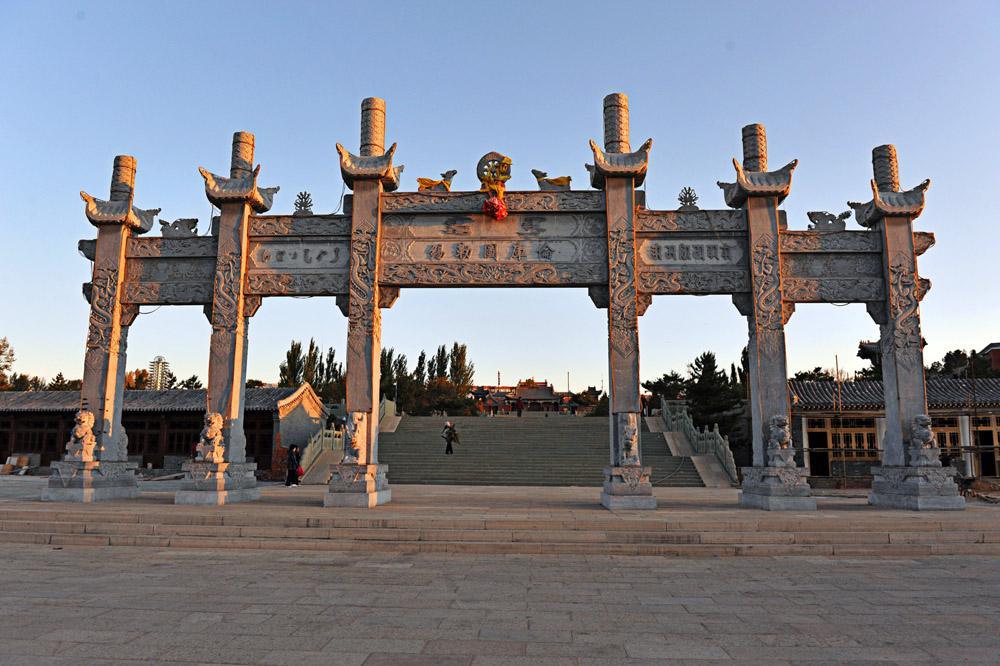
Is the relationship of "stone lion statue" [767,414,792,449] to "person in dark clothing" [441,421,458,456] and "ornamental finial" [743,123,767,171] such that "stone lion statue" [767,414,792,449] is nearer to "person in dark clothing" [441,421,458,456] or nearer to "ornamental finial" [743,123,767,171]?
"ornamental finial" [743,123,767,171]

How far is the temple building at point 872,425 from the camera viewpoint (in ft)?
76.2

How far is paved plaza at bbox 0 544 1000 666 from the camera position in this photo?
4418mm

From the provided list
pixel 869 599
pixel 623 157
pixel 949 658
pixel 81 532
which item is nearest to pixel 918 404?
pixel 623 157

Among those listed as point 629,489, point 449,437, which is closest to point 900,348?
point 629,489

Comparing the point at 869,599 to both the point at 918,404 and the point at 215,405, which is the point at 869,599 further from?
the point at 215,405

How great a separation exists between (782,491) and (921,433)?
281 centimetres

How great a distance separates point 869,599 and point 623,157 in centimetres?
945

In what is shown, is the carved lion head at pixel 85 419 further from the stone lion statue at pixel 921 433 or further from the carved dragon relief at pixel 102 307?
the stone lion statue at pixel 921 433

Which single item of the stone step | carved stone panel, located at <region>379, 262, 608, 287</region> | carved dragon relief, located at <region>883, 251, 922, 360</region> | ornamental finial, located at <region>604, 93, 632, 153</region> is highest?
ornamental finial, located at <region>604, 93, 632, 153</region>

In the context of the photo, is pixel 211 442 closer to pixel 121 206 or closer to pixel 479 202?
pixel 121 206

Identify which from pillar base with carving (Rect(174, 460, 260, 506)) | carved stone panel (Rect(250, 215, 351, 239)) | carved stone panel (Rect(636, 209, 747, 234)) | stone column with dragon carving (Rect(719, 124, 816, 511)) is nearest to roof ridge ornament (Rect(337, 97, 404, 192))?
carved stone panel (Rect(250, 215, 351, 239))

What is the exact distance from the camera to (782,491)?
39.2ft

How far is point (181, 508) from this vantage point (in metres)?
11.6

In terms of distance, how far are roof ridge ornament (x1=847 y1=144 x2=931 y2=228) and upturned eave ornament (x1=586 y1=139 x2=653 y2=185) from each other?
4322 millimetres
